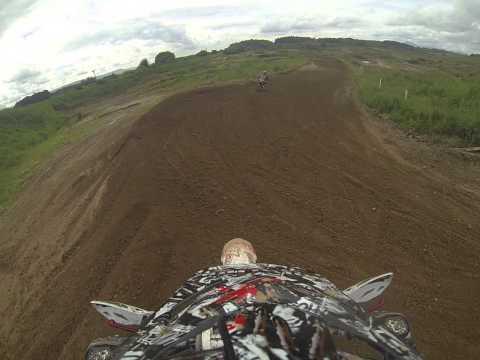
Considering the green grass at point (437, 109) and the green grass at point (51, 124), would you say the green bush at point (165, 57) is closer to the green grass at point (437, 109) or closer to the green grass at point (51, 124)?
the green grass at point (51, 124)

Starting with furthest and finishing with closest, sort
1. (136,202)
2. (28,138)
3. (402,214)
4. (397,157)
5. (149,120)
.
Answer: (28,138)
(149,120)
(397,157)
(136,202)
(402,214)

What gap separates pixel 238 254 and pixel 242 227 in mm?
2697

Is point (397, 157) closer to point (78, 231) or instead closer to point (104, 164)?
point (78, 231)

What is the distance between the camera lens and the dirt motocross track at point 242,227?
4.53m

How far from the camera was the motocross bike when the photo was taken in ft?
4.47

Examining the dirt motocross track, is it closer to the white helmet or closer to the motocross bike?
the white helmet

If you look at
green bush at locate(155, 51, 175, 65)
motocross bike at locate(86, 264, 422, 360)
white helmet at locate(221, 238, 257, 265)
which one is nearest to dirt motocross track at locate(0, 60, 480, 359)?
white helmet at locate(221, 238, 257, 265)

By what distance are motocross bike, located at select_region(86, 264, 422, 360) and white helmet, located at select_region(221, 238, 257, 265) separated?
83cm

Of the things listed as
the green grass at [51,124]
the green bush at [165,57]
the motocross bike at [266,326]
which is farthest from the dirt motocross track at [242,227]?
the green bush at [165,57]

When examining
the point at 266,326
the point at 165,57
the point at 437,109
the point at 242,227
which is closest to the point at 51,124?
the point at 242,227

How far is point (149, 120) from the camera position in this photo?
42.9ft

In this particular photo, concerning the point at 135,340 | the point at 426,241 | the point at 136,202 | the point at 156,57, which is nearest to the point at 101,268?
the point at 136,202

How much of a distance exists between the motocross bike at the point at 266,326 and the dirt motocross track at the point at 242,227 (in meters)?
2.64

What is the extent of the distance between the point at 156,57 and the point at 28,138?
5345cm
